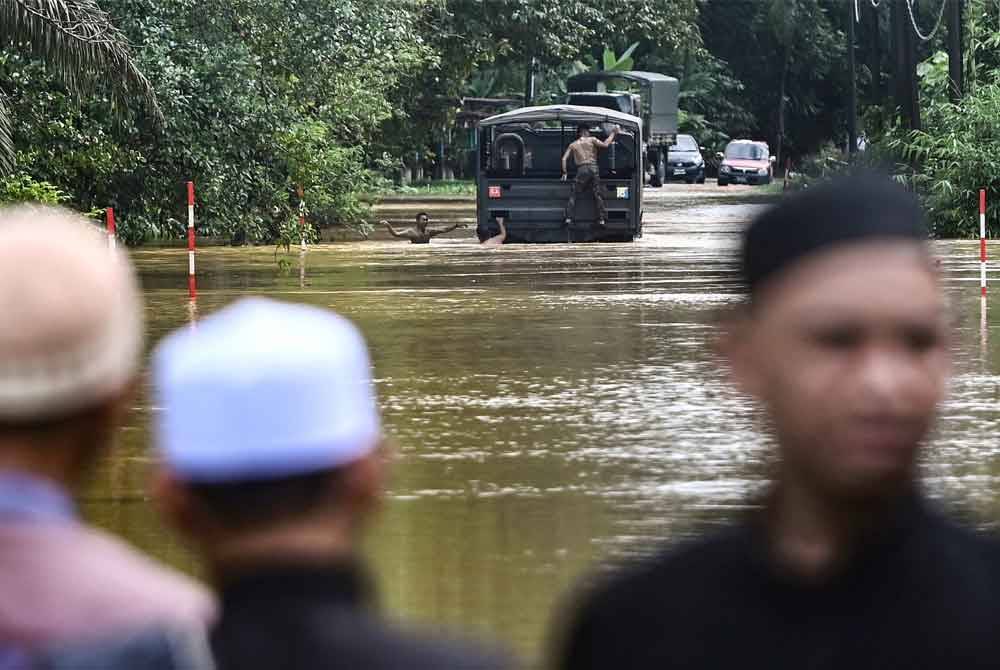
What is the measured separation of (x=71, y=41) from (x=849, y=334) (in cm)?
2125

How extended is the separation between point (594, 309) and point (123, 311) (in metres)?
18.5

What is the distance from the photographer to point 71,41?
22.9 meters

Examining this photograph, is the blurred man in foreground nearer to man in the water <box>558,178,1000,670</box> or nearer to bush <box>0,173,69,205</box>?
man in the water <box>558,178,1000,670</box>

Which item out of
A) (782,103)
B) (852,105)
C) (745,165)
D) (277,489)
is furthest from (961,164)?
(782,103)

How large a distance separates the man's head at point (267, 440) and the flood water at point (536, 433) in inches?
27.4

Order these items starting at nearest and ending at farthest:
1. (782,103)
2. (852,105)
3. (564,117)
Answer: (564,117) → (852,105) → (782,103)

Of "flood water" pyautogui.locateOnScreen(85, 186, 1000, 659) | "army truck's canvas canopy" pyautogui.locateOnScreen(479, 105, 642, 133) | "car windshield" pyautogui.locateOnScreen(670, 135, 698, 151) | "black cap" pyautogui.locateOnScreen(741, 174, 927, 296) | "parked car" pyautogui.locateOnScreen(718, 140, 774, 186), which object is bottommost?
"flood water" pyautogui.locateOnScreen(85, 186, 1000, 659)

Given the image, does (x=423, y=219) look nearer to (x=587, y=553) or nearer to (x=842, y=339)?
(x=587, y=553)

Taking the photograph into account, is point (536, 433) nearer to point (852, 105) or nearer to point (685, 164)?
point (852, 105)

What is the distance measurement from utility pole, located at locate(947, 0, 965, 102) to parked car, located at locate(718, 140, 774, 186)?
33.0 meters

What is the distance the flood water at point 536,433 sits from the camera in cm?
850

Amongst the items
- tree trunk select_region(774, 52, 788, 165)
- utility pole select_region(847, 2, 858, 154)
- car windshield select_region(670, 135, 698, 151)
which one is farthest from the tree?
tree trunk select_region(774, 52, 788, 165)

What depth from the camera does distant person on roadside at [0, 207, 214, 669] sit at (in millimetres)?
2312

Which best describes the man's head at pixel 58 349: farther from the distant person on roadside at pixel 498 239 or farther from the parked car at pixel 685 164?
the parked car at pixel 685 164
